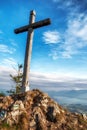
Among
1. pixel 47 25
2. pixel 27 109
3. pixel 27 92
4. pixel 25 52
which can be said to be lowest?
pixel 27 109

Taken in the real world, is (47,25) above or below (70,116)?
above

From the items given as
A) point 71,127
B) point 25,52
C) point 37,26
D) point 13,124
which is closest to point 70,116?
point 71,127

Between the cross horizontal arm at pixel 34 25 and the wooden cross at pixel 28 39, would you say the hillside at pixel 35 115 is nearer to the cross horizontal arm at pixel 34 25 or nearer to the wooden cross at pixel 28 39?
the wooden cross at pixel 28 39

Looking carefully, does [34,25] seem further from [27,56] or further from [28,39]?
[27,56]

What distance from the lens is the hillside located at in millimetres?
19898

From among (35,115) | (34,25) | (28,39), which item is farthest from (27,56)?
(35,115)

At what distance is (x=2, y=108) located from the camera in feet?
69.7

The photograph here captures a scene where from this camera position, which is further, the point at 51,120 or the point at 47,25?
the point at 47,25

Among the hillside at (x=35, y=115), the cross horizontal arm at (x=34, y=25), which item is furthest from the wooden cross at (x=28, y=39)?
the hillside at (x=35, y=115)

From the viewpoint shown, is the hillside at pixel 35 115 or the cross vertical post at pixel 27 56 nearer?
the hillside at pixel 35 115

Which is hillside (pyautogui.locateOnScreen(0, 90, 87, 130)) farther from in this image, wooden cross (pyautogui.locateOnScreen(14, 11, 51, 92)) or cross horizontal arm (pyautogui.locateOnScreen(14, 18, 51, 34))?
cross horizontal arm (pyautogui.locateOnScreen(14, 18, 51, 34))

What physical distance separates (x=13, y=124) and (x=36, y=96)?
13.9 ft

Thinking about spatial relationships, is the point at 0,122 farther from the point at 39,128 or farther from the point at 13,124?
the point at 39,128

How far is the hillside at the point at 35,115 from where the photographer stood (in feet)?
65.3
